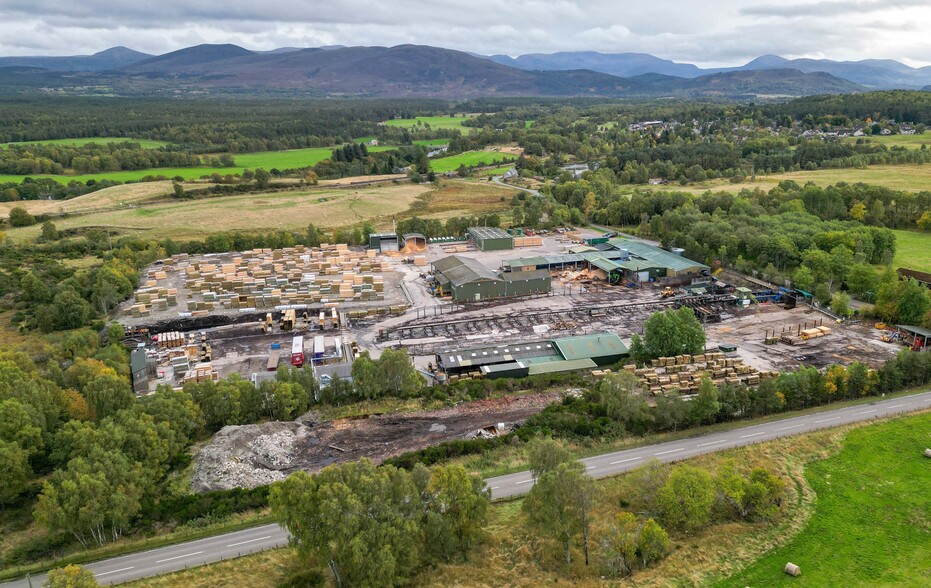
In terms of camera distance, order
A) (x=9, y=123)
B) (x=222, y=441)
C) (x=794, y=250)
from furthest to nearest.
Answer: (x=9, y=123), (x=794, y=250), (x=222, y=441)

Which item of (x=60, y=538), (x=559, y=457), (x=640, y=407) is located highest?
(x=559, y=457)

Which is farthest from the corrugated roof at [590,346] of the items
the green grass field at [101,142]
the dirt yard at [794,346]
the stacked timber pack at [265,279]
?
the green grass field at [101,142]

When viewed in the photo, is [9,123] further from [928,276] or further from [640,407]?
[928,276]

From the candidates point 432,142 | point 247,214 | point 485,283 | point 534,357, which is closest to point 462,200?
point 247,214

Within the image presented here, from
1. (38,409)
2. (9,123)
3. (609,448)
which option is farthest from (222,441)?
(9,123)

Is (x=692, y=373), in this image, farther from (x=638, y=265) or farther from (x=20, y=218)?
(x=20, y=218)

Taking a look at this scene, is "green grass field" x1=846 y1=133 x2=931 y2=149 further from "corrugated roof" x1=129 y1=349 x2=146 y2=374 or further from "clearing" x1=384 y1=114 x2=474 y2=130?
"corrugated roof" x1=129 y1=349 x2=146 y2=374

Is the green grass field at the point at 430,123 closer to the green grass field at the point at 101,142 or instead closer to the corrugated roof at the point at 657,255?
the green grass field at the point at 101,142
